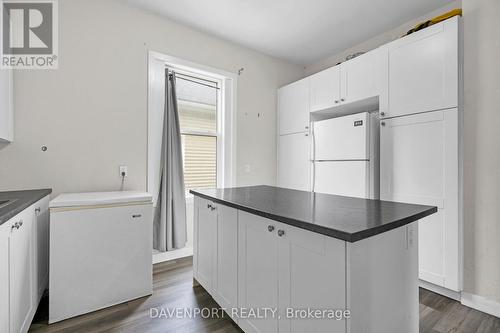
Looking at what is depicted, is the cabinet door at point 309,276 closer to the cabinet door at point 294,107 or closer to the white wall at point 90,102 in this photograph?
the white wall at point 90,102

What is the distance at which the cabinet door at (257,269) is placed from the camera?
129 cm

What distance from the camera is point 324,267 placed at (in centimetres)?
102

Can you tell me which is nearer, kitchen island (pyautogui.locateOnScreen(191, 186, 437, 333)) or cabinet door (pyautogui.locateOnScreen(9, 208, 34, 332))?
kitchen island (pyautogui.locateOnScreen(191, 186, 437, 333))

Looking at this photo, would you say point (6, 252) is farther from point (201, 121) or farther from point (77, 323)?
point (201, 121)

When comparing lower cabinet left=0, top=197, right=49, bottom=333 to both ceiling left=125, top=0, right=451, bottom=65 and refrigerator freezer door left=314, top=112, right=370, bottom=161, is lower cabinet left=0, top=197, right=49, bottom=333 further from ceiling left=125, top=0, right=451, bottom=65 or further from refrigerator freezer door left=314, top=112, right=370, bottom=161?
refrigerator freezer door left=314, top=112, right=370, bottom=161

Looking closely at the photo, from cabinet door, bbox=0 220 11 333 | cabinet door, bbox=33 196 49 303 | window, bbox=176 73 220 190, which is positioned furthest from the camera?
window, bbox=176 73 220 190

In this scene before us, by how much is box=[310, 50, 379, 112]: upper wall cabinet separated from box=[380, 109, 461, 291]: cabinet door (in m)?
0.48

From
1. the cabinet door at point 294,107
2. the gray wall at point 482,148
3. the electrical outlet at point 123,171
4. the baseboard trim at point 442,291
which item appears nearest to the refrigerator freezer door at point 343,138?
the cabinet door at point 294,107

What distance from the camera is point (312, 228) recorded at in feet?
3.25

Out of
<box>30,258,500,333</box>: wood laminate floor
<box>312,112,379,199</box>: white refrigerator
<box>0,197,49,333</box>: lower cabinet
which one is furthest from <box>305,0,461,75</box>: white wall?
<box>0,197,49,333</box>: lower cabinet

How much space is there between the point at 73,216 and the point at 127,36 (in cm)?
189

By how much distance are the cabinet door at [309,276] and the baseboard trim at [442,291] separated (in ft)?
Result: 5.79

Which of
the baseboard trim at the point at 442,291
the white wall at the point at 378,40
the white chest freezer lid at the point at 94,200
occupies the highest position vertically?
the white wall at the point at 378,40

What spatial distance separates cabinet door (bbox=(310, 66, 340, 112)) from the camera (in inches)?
114
